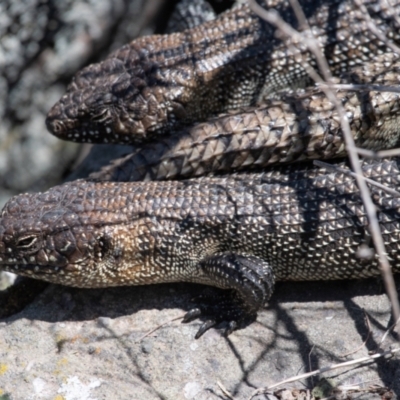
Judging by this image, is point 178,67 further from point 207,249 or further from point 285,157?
point 207,249

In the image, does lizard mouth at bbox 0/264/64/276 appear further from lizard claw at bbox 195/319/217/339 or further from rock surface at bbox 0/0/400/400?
lizard claw at bbox 195/319/217/339

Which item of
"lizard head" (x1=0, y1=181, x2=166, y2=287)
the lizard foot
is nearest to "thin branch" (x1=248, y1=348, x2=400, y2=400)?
the lizard foot

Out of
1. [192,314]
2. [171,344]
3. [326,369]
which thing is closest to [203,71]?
[192,314]

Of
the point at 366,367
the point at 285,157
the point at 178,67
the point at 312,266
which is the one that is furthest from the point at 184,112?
the point at 366,367

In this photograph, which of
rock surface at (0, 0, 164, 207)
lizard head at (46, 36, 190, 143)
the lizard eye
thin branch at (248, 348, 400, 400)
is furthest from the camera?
rock surface at (0, 0, 164, 207)

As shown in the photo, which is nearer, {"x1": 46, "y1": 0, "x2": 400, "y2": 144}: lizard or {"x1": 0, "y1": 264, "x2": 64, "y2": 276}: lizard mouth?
{"x1": 0, "y1": 264, "x2": 64, "y2": 276}: lizard mouth

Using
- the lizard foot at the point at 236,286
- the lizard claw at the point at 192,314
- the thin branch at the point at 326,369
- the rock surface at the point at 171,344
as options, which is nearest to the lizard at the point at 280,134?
the lizard foot at the point at 236,286
